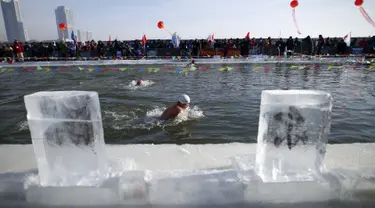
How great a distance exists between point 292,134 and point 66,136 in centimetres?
170

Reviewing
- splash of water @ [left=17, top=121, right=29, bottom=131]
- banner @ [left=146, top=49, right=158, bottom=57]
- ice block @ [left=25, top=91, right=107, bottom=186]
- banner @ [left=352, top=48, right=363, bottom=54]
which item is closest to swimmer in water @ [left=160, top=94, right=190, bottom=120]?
splash of water @ [left=17, top=121, right=29, bottom=131]

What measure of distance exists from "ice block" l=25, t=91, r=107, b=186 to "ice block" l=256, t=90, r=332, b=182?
1.26m

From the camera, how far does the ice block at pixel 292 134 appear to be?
1.73 metres

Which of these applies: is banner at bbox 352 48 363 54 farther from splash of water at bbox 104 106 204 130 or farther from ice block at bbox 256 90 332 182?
ice block at bbox 256 90 332 182

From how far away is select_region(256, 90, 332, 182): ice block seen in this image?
1.73 m

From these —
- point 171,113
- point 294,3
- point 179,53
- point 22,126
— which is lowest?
point 22,126

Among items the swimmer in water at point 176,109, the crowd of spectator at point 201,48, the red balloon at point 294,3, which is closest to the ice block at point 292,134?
the swimmer in water at point 176,109

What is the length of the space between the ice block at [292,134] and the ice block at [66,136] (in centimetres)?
126

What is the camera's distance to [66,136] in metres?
1.76

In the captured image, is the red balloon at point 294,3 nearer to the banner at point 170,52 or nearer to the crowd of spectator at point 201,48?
the crowd of spectator at point 201,48

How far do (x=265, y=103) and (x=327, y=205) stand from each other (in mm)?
800

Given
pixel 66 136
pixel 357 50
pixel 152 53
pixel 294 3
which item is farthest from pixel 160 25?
pixel 66 136

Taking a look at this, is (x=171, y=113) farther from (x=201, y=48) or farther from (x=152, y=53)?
(x=152, y=53)

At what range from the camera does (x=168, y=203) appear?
160cm
